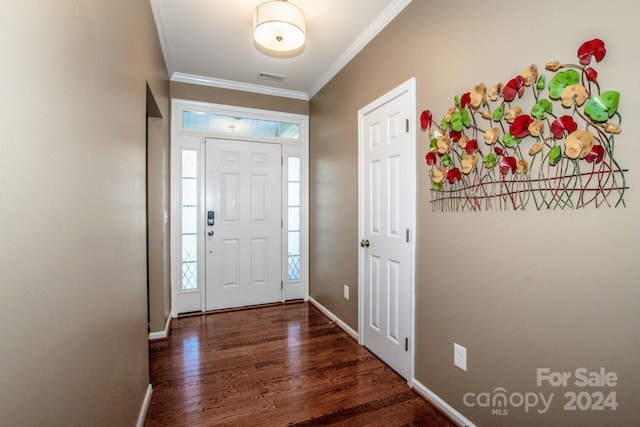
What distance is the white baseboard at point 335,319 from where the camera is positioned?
2963mm

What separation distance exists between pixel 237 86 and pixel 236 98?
0.14 m

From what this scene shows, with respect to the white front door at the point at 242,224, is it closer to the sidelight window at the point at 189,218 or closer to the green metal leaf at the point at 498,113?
the sidelight window at the point at 189,218

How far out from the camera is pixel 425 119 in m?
1.98

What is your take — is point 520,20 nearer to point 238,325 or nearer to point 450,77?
point 450,77

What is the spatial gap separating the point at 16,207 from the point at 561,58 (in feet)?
6.21

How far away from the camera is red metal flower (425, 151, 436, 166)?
6.39 ft

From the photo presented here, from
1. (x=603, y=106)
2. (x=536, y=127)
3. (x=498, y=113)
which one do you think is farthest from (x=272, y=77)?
(x=603, y=106)

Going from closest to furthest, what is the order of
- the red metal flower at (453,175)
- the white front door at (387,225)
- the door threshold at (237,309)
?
the red metal flower at (453,175), the white front door at (387,225), the door threshold at (237,309)

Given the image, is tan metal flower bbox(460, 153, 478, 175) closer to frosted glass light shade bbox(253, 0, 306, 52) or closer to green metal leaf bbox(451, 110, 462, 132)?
green metal leaf bbox(451, 110, 462, 132)

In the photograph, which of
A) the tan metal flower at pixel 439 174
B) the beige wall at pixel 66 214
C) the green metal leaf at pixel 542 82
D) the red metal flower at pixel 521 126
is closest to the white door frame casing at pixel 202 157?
the beige wall at pixel 66 214

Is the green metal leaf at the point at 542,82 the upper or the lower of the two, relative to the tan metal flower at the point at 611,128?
upper

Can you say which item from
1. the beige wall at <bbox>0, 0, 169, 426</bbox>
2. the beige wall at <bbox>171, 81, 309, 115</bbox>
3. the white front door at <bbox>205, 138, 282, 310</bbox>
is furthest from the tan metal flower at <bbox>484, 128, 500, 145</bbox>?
the beige wall at <bbox>171, 81, 309, 115</bbox>

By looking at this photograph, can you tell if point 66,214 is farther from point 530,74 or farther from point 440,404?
point 440,404

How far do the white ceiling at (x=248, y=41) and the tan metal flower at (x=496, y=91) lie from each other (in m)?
1.09
